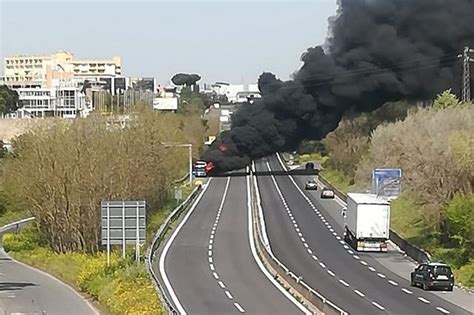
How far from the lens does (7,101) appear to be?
158 metres

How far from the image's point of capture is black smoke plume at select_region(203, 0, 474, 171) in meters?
58.3

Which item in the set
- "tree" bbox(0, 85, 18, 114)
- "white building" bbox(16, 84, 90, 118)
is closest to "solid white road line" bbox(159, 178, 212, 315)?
"tree" bbox(0, 85, 18, 114)

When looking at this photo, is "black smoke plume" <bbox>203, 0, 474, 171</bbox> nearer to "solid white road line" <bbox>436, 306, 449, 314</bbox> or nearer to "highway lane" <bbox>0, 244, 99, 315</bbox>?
"highway lane" <bbox>0, 244, 99, 315</bbox>

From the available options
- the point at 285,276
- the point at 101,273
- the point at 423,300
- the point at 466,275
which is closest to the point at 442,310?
the point at 423,300

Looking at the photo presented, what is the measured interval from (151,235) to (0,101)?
90170 mm

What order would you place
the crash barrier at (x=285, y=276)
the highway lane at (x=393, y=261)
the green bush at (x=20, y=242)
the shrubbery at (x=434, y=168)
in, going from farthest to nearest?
1. the green bush at (x=20, y=242)
2. the shrubbery at (x=434, y=168)
3. the highway lane at (x=393, y=261)
4. the crash barrier at (x=285, y=276)

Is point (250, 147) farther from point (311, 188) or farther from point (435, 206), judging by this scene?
point (311, 188)

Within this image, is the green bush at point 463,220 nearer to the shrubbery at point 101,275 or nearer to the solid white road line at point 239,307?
the solid white road line at point 239,307

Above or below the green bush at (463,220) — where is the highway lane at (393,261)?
below

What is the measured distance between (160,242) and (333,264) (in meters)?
13.7

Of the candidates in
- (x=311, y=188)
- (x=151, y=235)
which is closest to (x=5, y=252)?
(x=151, y=235)

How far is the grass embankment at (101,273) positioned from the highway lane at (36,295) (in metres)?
0.67

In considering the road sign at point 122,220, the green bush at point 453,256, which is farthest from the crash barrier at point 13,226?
the green bush at point 453,256

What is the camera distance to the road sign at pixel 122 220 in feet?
142
